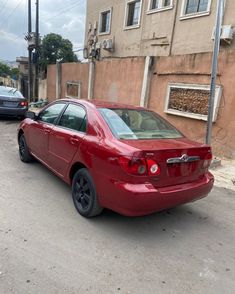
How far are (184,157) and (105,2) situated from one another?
15.6 m

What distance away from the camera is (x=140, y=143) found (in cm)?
304

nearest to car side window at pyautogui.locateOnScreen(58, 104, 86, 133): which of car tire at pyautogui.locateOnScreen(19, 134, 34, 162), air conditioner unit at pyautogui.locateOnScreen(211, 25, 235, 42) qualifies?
car tire at pyautogui.locateOnScreen(19, 134, 34, 162)

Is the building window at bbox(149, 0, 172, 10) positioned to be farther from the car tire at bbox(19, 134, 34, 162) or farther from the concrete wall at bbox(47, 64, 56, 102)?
the car tire at bbox(19, 134, 34, 162)

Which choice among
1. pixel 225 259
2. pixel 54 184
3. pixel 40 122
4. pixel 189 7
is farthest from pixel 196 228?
pixel 189 7

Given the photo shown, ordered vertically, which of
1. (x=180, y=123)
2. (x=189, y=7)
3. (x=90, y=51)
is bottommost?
(x=180, y=123)

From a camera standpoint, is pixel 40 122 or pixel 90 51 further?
pixel 90 51

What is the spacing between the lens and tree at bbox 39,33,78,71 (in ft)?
83.5

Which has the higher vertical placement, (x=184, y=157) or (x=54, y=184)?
(x=184, y=157)

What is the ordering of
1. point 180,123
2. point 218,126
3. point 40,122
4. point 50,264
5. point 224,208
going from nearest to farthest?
point 50,264
point 224,208
point 40,122
point 218,126
point 180,123

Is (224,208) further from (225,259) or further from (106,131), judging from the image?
(106,131)

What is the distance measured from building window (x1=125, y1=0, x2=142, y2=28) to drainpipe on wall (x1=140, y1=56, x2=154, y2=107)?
6.00 metres

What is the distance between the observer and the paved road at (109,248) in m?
2.35

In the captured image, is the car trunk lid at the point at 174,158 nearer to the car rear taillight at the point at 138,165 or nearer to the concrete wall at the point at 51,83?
the car rear taillight at the point at 138,165

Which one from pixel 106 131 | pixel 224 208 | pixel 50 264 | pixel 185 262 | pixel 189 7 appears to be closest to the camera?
pixel 50 264
